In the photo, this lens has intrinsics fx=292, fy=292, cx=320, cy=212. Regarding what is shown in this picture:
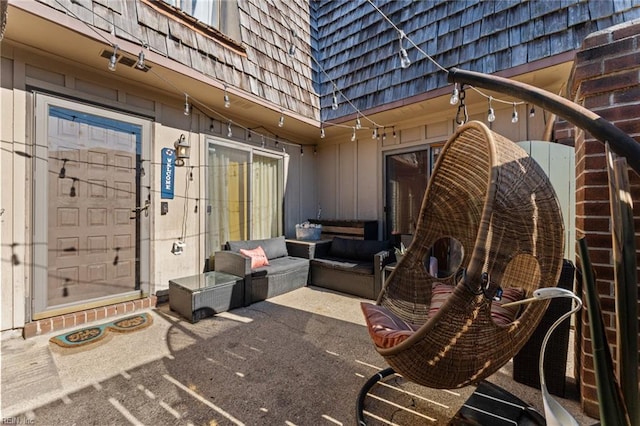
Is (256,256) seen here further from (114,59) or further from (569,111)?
(569,111)

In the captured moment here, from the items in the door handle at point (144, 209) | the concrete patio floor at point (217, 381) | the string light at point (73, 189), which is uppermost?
the string light at point (73, 189)

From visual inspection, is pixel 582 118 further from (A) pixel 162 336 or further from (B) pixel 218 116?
(B) pixel 218 116

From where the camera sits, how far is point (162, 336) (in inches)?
102

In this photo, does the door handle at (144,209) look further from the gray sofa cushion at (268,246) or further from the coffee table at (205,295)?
the gray sofa cushion at (268,246)

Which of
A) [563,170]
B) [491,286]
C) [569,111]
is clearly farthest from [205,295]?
[563,170]

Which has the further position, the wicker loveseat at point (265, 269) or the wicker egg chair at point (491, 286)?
the wicker loveseat at point (265, 269)

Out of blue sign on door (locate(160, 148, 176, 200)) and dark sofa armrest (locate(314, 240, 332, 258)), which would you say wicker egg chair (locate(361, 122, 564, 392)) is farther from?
blue sign on door (locate(160, 148, 176, 200))

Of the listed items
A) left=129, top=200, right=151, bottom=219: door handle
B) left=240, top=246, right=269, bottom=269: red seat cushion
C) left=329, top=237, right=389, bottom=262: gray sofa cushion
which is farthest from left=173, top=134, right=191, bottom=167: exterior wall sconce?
left=329, top=237, right=389, bottom=262: gray sofa cushion

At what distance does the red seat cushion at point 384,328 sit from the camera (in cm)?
140

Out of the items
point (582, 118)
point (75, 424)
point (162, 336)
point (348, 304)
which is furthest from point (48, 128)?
point (582, 118)

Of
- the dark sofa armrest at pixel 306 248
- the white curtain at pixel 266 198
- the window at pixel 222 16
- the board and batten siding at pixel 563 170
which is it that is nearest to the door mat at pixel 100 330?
the white curtain at pixel 266 198

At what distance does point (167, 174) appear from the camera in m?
3.52

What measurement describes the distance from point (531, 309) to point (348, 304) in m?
2.36

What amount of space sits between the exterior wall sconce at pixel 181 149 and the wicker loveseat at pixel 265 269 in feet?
4.00
